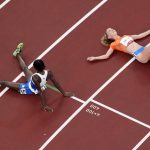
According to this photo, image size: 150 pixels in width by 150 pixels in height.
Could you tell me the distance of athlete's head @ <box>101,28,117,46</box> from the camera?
11896 millimetres

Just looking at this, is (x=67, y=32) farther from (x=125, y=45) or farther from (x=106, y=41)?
(x=125, y=45)

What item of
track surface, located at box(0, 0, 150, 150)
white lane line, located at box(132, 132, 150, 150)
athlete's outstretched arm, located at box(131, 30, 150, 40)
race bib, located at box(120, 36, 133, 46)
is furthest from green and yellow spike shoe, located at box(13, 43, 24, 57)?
white lane line, located at box(132, 132, 150, 150)

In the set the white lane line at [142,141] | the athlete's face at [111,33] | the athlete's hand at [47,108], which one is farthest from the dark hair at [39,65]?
the white lane line at [142,141]

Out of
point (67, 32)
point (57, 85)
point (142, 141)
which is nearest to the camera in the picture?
point (142, 141)

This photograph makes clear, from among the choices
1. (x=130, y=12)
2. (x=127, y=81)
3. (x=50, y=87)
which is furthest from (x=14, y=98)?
(x=130, y=12)

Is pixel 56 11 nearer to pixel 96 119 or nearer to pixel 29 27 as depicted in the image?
pixel 29 27

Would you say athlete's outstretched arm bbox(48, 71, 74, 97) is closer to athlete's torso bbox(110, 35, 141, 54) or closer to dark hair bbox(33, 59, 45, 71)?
dark hair bbox(33, 59, 45, 71)

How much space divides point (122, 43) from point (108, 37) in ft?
1.28

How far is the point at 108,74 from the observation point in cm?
1148

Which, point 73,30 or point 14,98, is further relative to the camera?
point 73,30

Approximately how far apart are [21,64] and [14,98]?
2.50 feet

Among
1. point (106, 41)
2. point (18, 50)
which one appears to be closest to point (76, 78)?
point (106, 41)

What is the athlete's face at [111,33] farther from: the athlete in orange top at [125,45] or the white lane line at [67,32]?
the white lane line at [67,32]

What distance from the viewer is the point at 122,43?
38.4 feet
